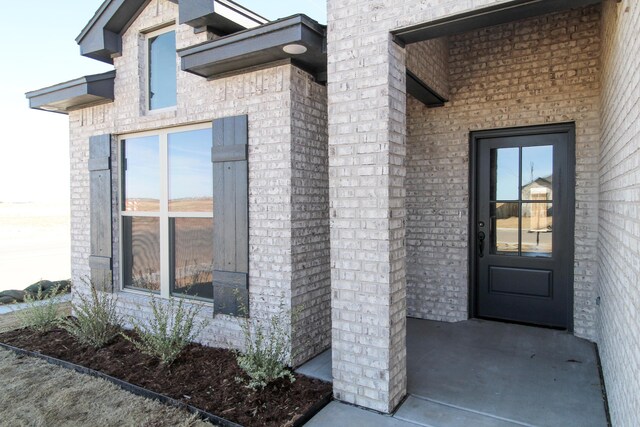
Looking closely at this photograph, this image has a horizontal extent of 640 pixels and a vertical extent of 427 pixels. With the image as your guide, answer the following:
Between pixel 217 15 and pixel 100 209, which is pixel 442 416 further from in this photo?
pixel 100 209

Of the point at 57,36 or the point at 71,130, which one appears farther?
the point at 57,36

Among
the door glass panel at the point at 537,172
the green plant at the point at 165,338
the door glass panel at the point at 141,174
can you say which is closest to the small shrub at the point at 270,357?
A: the green plant at the point at 165,338

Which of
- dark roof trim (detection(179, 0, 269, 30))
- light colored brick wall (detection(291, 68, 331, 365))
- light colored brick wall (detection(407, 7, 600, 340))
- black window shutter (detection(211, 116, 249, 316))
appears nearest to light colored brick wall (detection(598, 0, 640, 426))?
light colored brick wall (detection(407, 7, 600, 340))

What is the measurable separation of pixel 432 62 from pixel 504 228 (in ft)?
6.70

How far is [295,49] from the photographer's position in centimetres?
327

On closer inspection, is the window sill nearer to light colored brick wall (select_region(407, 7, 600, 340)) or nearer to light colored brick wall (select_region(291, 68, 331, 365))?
light colored brick wall (select_region(291, 68, 331, 365))

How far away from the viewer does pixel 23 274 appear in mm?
9188

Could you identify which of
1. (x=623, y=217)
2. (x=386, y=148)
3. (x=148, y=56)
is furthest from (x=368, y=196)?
(x=148, y=56)

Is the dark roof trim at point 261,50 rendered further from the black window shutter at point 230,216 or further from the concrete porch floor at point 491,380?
the concrete porch floor at point 491,380

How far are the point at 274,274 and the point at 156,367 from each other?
135 centimetres

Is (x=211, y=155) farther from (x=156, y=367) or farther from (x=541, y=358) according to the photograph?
(x=541, y=358)

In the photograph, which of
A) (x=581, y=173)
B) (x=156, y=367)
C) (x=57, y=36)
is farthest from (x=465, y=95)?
(x=57, y=36)

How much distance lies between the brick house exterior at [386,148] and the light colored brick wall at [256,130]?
0.05ft

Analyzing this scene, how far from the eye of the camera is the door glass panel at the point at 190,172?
164 inches
